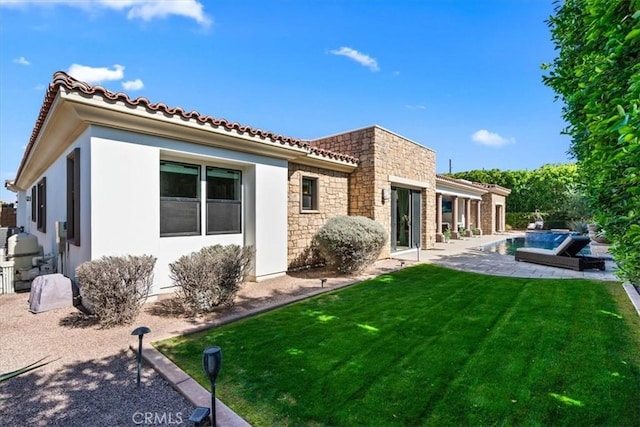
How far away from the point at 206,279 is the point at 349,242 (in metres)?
5.01

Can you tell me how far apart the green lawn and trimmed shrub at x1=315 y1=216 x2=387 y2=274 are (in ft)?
9.26

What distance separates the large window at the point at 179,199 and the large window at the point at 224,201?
414mm

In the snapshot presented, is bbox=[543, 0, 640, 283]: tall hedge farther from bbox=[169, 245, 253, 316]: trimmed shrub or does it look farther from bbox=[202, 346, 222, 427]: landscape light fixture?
bbox=[169, 245, 253, 316]: trimmed shrub

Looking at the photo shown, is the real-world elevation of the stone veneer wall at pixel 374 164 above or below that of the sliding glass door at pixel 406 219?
above

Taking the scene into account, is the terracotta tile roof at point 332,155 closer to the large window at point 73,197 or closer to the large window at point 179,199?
the large window at point 179,199

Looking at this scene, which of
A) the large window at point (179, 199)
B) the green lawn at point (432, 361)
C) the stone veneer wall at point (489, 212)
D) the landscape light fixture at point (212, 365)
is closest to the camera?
the landscape light fixture at point (212, 365)

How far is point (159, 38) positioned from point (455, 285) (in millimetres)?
12346

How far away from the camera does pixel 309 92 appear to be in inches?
664

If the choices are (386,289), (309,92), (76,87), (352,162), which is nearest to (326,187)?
(352,162)

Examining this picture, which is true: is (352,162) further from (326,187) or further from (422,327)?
(422,327)

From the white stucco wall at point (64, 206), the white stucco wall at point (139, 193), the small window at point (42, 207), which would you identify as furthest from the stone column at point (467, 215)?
the small window at point (42, 207)

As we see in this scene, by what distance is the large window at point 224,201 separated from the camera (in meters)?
9.23

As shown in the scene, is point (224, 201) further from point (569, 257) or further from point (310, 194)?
point (569, 257)

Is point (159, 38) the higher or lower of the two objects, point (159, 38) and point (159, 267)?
the higher
